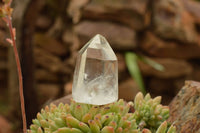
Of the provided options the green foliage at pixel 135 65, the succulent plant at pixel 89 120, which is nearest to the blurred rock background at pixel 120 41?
the green foliage at pixel 135 65

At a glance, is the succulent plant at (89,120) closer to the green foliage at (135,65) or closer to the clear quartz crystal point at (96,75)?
the clear quartz crystal point at (96,75)

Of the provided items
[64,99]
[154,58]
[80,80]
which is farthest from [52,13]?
[80,80]

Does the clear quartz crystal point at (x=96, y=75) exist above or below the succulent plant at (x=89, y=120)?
above

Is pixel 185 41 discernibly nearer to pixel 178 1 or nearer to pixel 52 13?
pixel 178 1

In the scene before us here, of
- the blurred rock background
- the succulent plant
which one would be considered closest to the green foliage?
the blurred rock background

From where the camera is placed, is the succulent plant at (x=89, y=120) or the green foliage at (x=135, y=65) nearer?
the succulent plant at (x=89, y=120)

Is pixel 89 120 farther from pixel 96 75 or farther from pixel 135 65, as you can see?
pixel 135 65
